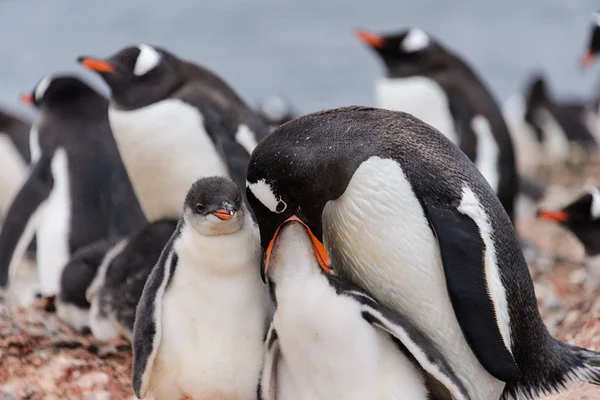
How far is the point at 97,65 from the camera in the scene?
5.07m

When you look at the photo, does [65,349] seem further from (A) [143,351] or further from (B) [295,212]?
(B) [295,212]

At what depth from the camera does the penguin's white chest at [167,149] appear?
16.4 ft

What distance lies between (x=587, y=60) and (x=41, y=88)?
6.20m

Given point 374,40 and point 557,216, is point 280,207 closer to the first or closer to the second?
point 557,216

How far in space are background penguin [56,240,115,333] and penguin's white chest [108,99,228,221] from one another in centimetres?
42

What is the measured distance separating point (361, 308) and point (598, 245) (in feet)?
13.1

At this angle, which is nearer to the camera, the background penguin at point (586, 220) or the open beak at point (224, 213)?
the open beak at point (224, 213)

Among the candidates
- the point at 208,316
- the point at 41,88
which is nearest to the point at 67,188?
the point at 41,88

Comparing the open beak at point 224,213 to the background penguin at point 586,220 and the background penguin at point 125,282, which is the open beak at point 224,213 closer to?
the background penguin at point 125,282

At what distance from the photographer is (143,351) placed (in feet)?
11.3

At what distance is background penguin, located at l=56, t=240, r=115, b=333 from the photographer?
4.95m

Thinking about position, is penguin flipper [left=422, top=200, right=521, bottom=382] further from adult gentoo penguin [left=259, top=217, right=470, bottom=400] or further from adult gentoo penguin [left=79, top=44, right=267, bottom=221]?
adult gentoo penguin [left=79, top=44, right=267, bottom=221]

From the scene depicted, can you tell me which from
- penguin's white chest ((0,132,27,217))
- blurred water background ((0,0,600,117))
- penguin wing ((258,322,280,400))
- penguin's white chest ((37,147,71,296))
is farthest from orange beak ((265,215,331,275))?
blurred water background ((0,0,600,117))

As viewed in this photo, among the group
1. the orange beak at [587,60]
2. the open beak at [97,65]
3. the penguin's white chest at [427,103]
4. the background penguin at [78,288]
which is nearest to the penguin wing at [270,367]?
the background penguin at [78,288]
